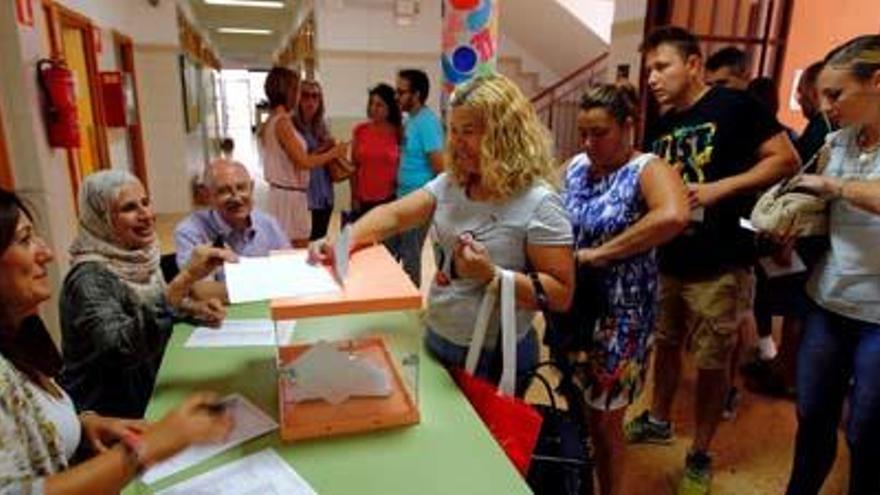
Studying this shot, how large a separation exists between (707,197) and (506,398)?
2.95 feet

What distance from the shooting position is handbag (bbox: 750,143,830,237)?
1.50 m

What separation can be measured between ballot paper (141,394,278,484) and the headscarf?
0.49 m

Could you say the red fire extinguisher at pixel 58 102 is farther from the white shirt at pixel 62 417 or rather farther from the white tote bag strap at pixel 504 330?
the white tote bag strap at pixel 504 330

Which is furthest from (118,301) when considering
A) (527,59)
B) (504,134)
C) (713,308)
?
(527,59)

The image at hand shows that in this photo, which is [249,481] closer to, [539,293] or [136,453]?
[136,453]

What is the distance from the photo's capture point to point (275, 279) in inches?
47.1

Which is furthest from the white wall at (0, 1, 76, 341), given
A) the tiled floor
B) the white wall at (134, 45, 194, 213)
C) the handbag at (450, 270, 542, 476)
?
the white wall at (134, 45, 194, 213)

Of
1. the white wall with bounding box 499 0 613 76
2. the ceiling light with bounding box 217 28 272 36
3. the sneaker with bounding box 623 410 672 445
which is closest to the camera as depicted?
the sneaker with bounding box 623 410 672 445

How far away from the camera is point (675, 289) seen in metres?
1.95

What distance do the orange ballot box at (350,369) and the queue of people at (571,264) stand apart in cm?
14

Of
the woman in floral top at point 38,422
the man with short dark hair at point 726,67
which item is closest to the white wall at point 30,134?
the woman in floral top at point 38,422

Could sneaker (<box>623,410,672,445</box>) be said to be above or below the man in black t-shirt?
below

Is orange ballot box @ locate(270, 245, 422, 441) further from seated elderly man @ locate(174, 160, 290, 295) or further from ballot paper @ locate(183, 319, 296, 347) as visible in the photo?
seated elderly man @ locate(174, 160, 290, 295)

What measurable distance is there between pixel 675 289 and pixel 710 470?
610 mm
